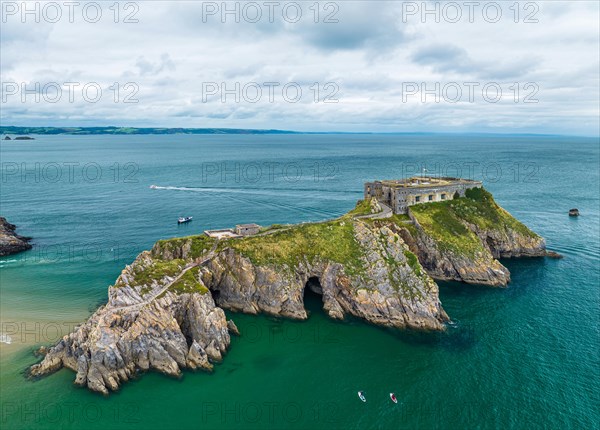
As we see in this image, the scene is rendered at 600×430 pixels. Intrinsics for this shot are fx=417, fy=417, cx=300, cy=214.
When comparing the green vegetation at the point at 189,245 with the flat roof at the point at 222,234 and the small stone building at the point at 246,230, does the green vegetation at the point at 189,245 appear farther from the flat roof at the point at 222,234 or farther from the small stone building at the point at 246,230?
the small stone building at the point at 246,230

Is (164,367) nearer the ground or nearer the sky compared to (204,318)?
nearer the ground

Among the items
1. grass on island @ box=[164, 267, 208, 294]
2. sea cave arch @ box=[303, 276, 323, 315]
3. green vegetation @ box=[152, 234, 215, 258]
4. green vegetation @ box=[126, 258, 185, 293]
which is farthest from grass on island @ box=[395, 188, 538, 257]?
green vegetation @ box=[126, 258, 185, 293]

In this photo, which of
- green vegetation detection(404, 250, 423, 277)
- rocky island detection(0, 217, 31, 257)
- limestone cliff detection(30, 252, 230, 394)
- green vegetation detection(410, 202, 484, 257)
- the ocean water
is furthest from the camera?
rocky island detection(0, 217, 31, 257)

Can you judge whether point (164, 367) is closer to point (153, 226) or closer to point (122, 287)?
point (122, 287)

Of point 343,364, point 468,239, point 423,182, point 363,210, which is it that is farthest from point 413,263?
point 423,182

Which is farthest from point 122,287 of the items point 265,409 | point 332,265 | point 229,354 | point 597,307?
point 597,307

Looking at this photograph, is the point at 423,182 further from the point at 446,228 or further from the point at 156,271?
the point at 156,271

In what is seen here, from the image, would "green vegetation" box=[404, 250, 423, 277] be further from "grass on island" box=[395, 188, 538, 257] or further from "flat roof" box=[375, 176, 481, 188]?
"flat roof" box=[375, 176, 481, 188]
